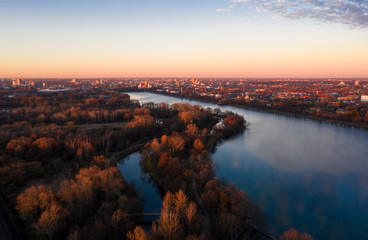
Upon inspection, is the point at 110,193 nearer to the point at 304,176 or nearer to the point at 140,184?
the point at 140,184

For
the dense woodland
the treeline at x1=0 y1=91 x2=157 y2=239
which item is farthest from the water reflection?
the treeline at x1=0 y1=91 x2=157 y2=239

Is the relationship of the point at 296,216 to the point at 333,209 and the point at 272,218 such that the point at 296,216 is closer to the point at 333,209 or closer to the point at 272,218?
the point at 272,218

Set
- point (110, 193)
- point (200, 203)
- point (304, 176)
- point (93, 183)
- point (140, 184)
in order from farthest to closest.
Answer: point (304, 176) → point (140, 184) → point (93, 183) → point (110, 193) → point (200, 203)

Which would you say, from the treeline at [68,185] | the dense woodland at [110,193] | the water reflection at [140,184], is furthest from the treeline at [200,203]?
the treeline at [68,185]

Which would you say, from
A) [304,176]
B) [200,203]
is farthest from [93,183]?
[304,176]

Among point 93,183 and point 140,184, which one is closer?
point 93,183

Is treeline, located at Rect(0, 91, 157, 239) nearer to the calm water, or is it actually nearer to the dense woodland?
the dense woodland

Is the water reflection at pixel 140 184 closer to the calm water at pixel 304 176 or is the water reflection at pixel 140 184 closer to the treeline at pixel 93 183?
the calm water at pixel 304 176

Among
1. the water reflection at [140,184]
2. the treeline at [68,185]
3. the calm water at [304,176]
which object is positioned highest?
the treeline at [68,185]
